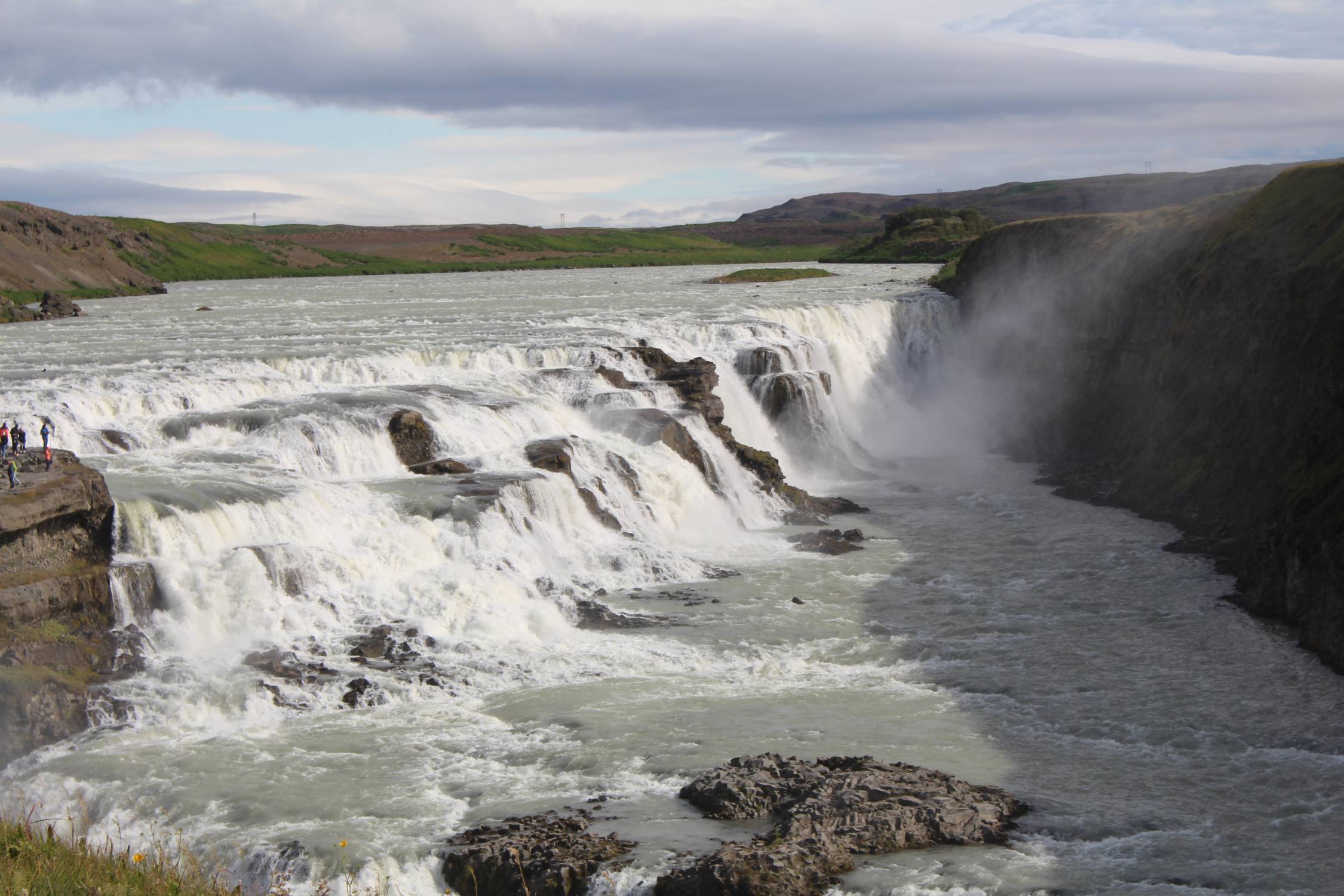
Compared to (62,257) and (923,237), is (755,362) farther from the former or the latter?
(923,237)

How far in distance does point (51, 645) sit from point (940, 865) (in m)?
13.2

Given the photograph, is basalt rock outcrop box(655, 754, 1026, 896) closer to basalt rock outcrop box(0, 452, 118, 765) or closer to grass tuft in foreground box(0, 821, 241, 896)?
grass tuft in foreground box(0, 821, 241, 896)

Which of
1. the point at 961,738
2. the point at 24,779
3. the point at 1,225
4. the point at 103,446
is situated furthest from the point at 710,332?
the point at 1,225

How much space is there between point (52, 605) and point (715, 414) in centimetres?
2113

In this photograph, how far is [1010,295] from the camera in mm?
50500

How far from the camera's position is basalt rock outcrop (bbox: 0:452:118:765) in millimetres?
17594

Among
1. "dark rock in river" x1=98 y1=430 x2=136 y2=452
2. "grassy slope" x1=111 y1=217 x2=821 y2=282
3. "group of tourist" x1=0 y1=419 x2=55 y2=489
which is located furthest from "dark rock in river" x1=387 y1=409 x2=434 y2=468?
"grassy slope" x1=111 y1=217 x2=821 y2=282

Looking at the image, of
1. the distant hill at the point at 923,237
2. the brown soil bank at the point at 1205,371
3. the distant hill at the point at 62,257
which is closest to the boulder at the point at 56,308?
the distant hill at the point at 62,257

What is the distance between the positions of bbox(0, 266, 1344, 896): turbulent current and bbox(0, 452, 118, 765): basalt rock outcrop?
47 centimetres

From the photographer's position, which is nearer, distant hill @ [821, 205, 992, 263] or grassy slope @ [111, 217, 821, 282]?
distant hill @ [821, 205, 992, 263]

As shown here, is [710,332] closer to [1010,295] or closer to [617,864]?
[1010,295]

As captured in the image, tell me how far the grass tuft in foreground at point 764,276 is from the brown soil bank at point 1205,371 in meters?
31.5

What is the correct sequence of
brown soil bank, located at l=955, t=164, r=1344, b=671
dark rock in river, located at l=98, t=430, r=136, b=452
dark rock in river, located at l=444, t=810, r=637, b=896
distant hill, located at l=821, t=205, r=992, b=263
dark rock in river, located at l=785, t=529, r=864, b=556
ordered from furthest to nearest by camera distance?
1. distant hill, located at l=821, t=205, r=992, b=263
2. dark rock in river, located at l=785, t=529, r=864, b=556
3. dark rock in river, located at l=98, t=430, r=136, b=452
4. brown soil bank, located at l=955, t=164, r=1344, b=671
5. dark rock in river, located at l=444, t=810, r=637, b=896

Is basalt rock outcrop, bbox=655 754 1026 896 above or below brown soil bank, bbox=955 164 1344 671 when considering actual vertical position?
below
